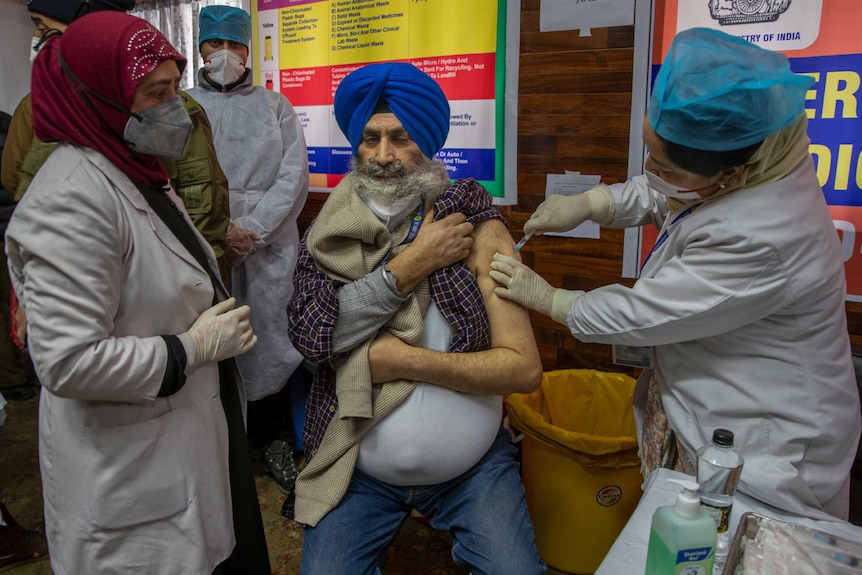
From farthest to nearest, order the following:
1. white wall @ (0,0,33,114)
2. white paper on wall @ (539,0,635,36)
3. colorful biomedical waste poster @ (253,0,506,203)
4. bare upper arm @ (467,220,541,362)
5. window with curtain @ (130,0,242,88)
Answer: white wall @ (0,0,33,114) → window with curtain @ (130,0,242,88) → colorful biomedical waste poster @ (253,0,506,203) → white paper on wall @ (539,0,635,36) → bare upper arm @ (467,220,541,362)

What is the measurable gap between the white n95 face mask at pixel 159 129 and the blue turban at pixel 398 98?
42cm

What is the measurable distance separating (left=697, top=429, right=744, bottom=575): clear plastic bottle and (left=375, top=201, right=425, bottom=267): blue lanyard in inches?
33.9

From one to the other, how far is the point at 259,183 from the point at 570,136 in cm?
135

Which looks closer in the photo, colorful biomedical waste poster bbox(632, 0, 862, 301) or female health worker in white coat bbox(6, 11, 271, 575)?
female health worker in white coat bbox(6, 11, 271, 575)

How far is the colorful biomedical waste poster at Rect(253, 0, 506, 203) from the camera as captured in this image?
246 cm

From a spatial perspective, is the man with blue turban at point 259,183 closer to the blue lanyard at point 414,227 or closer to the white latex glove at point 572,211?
the blue lanyard at point 414,227

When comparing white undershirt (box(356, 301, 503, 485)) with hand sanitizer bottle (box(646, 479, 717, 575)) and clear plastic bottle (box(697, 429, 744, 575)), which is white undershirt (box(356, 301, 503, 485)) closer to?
clear plastic bottle (box(697, 429, 744, 575))

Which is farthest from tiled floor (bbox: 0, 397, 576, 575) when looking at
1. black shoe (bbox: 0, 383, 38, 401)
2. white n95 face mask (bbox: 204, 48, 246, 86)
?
white n95 face mask (bbox: 204, 48, 246, 86)

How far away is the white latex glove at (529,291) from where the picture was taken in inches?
58.4

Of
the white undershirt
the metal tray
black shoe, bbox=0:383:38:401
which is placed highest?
the metal tray

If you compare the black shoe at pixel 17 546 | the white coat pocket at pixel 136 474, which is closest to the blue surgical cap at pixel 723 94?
the white coat pocket at pixel 136 474

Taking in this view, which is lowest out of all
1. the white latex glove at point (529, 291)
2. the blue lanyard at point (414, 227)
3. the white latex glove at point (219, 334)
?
the white latex glove at point (219, 334)

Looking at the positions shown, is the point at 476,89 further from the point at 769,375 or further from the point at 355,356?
the point at 769,375

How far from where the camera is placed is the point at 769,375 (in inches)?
47.8
